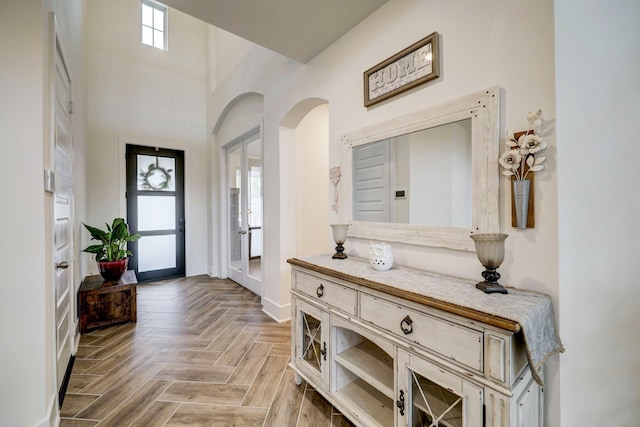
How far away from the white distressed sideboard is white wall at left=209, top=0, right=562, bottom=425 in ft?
0.55

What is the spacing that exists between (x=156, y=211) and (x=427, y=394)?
485 centimetres

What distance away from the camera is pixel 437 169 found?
152 cm

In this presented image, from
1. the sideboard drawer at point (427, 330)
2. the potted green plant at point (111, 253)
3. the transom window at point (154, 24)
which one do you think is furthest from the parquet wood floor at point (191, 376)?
the transom window at point (154, 24)

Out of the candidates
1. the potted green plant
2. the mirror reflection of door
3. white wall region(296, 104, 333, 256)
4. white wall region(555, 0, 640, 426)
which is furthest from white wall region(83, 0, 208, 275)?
white wall region(555, 0, 640, 426)

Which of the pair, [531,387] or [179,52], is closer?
[531,387]

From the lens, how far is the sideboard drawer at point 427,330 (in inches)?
38.2

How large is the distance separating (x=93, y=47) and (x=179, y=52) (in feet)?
4.10

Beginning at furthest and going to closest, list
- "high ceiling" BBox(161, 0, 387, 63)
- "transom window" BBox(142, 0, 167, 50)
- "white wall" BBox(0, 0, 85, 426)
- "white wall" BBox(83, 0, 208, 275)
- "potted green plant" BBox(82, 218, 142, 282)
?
1. "transom window" BBox(142, 0, 167, 50)
2. "white wall" BBox(83, 0, 208, 275)
3. "potted green plant" BBox(82, 218, 142, 282)
4. "high ceiling" BBox(161, 0, 387, 63)
5. "white wall" BBox(0, 0, 85, 426)

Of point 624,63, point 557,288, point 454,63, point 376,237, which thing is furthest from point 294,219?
point 624,63

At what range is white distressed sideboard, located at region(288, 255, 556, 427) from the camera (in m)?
0.93

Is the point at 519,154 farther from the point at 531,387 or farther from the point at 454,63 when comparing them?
the point at 531,387

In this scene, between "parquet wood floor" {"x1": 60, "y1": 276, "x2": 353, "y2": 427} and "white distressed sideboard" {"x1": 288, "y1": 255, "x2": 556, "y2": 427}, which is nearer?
"white distressed sideboard" {"x1": 288, "y1": 255, "x2": 556, "y2": 427}

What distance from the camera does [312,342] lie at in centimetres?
181

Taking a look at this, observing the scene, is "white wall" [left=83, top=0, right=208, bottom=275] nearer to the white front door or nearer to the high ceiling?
the white front door
